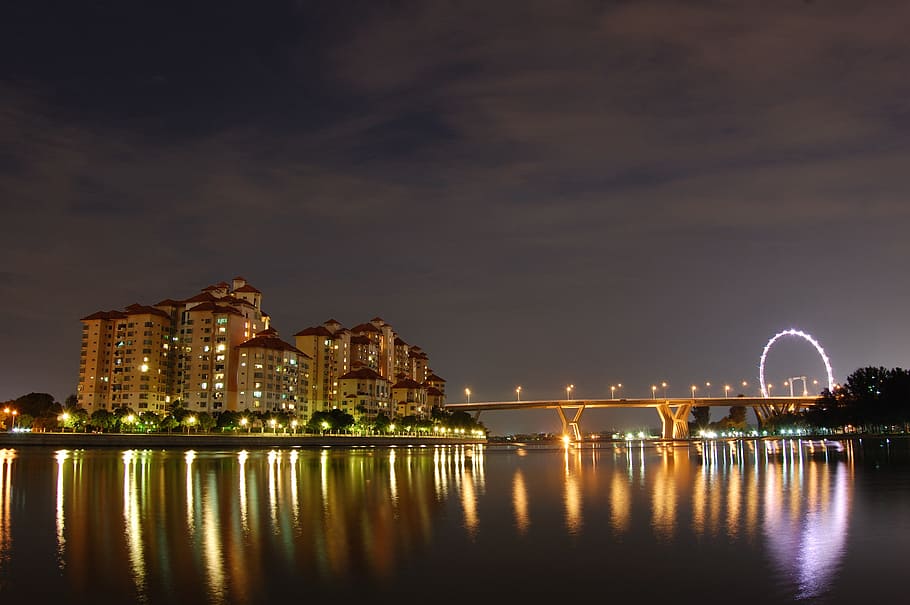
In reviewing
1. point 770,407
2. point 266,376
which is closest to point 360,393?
point 266,376

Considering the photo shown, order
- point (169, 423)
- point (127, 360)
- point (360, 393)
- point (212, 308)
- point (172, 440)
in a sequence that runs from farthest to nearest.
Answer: point (360, 393), point (212, 308), point (127, 360), point (169, 423), point (172, 440)

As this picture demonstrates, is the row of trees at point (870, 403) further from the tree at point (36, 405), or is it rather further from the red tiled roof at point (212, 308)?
the tree at point (36, 405)

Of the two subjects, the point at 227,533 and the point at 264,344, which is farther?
the point at 264,344

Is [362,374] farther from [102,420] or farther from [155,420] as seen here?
[102,420]

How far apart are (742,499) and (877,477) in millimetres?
15315

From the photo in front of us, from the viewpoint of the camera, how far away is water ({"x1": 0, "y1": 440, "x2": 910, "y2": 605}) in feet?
51.6

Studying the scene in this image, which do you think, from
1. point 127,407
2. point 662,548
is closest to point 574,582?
point 662,548

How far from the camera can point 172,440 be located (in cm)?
9894

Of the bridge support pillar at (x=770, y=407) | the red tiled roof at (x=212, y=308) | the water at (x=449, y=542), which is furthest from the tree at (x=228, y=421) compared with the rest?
the bridge support pillar at (x=770, y=407)

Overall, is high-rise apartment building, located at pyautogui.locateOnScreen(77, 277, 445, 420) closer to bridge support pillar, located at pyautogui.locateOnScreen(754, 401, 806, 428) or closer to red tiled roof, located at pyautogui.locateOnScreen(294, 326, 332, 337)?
red tiled roof, located at pyautogui.locateOnScreen(294, 326, 332, 337)

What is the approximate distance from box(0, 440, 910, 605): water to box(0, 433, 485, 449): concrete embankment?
58.3 meters

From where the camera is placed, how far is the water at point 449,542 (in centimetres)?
1572

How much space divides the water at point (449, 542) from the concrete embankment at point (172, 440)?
191 feet

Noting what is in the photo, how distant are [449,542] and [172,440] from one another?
282 feet
